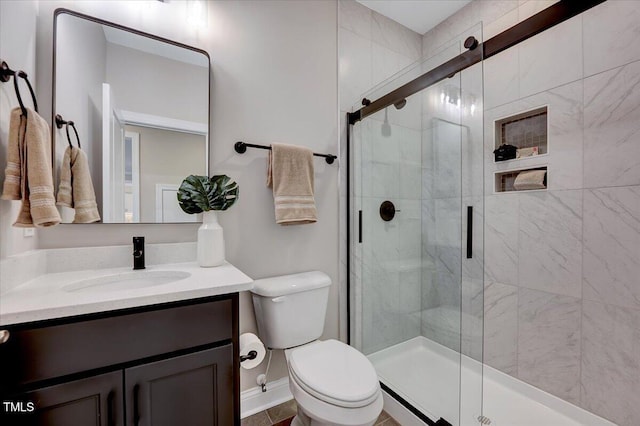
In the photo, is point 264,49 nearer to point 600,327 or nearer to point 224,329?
point 224,329

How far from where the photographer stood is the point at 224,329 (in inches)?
40.1

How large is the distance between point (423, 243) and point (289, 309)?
2.99 feet

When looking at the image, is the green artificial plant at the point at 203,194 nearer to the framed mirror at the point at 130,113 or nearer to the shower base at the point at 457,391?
the framed mirror at the point at 130,113

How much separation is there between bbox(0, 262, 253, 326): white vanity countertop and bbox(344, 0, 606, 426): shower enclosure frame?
1092 mm

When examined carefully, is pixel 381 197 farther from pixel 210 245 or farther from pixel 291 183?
pixel 210 245

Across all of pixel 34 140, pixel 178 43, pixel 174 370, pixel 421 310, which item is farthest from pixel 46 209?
pixel 421 310

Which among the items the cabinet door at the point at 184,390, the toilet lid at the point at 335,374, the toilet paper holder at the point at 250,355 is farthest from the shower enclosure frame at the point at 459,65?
the cabinet door at the point at 184,390

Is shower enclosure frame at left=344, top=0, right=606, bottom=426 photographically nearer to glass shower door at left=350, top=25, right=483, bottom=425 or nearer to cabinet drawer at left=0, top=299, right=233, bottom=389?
glass shower door at left=350, top=25, right=483, bottom=425

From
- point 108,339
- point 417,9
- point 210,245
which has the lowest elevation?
point 108,339

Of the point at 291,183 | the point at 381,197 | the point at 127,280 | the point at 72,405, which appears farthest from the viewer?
the point at 381,197

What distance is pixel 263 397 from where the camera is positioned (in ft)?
5.35

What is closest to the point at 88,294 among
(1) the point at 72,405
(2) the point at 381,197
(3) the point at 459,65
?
(1) the point at 72,405

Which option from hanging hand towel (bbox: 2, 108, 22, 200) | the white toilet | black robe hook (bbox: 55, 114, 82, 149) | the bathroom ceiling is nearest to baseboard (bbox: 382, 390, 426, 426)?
the white toilet

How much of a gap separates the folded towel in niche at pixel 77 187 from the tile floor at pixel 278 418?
1.30m
